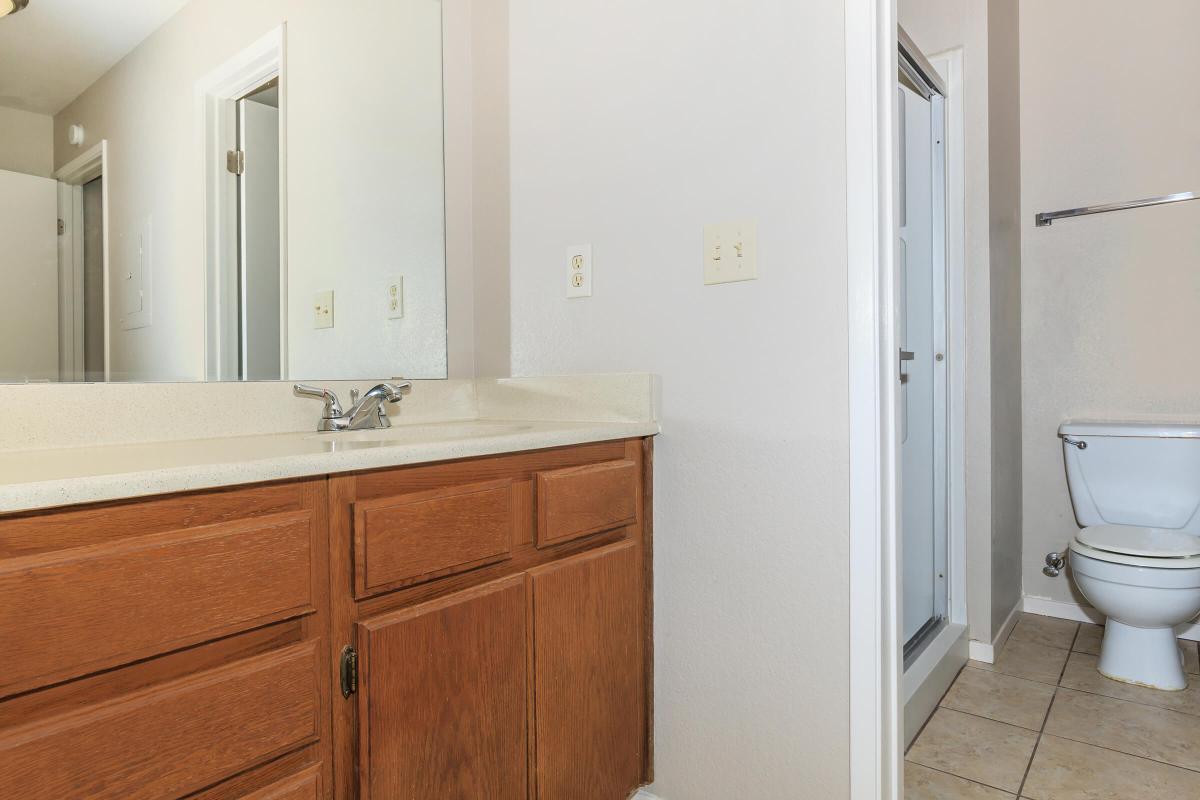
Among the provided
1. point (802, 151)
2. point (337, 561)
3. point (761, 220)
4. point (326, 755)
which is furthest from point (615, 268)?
point (326, 755)

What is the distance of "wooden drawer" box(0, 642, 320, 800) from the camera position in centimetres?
62

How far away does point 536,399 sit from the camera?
1594 mm

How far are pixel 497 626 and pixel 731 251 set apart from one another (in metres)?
0.80

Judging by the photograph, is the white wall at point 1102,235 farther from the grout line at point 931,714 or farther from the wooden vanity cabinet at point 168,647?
the wooden vanity cabinet at point 168,647

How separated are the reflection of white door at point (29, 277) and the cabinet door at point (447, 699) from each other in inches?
27.1

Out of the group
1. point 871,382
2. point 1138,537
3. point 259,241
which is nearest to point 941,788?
point 871,382

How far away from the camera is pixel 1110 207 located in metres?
2.42

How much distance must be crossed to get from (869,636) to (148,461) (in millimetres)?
1119

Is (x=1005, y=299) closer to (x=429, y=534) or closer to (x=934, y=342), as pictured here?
(x=934, y=342)

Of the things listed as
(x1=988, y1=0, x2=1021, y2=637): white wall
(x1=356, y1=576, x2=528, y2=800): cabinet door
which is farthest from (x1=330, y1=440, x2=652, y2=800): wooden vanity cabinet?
(x1=988, y1=0, x2=1021, y2=637): white wall

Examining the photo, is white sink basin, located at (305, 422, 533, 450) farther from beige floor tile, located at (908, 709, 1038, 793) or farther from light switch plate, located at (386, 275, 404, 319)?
beige floor tile, located at (908, 709, 1038, 793)

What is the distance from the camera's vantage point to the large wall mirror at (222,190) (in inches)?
42.1

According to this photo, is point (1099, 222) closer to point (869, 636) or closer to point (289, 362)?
point (869, 636)

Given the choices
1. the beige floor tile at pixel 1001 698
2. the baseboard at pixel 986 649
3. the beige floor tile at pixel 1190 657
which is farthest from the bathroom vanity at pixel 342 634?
the beige floor tile at pixel 1190 657
